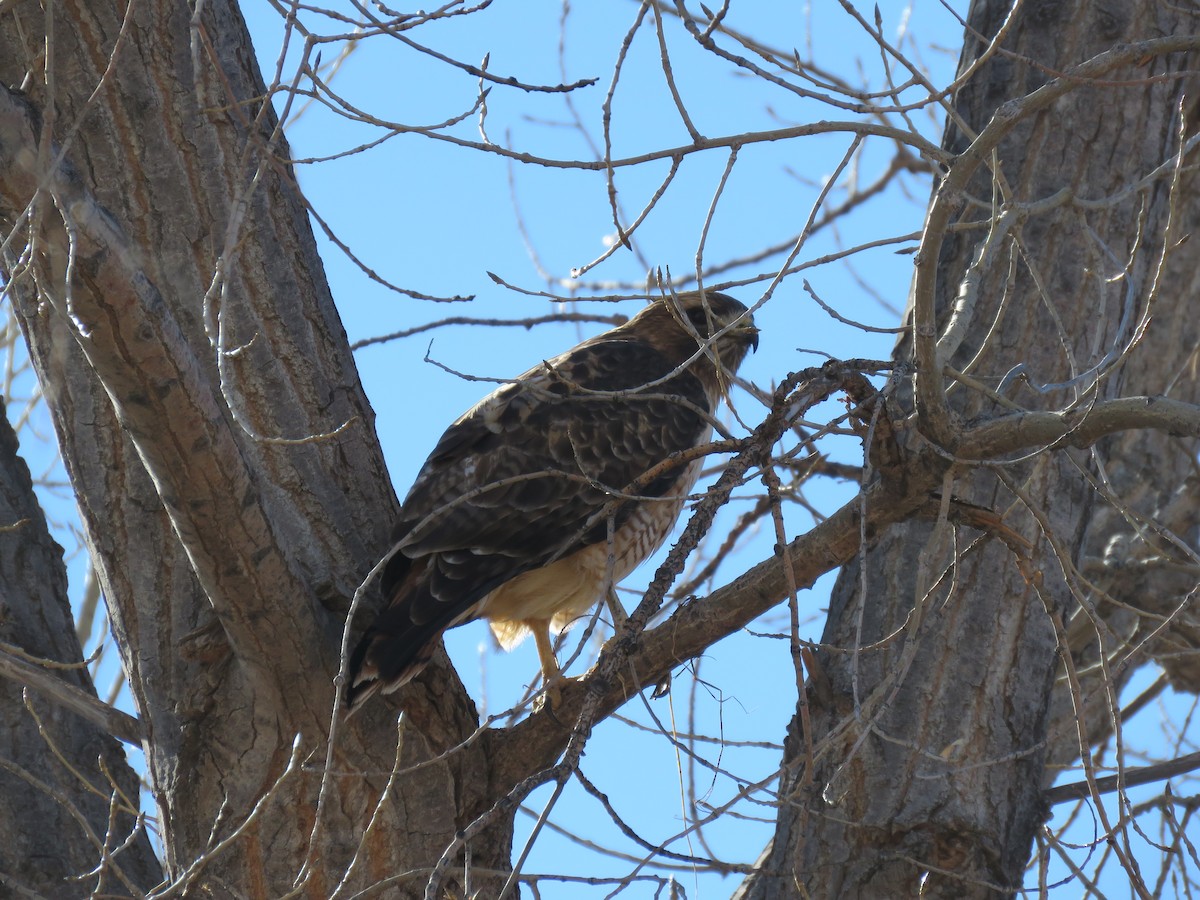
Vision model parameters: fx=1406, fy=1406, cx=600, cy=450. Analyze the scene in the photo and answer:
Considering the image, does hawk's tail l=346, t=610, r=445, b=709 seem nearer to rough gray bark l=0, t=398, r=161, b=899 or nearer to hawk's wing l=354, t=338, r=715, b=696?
hawk's wing l=354, t=338, r=715, b=696

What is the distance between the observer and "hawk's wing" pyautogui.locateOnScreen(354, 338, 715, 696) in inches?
138

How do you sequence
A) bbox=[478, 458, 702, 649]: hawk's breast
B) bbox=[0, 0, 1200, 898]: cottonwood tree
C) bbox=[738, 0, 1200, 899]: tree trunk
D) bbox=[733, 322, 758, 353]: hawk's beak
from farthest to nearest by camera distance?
bbox=[733, 322, 758, 353]: hawk's beak < bbox=[478, 458, 702, 649]: hawk's breast < bbox=[738, 0, 1200, 899]: tree trunk < bbox=[0, 0, 1200, 898]: cottonwood tree

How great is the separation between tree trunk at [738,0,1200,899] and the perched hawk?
2.31ft

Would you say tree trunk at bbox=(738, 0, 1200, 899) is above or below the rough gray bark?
above

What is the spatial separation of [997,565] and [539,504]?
132 centimetres

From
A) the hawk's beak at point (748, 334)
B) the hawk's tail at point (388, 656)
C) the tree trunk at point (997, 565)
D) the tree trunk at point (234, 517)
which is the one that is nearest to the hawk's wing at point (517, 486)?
the hawk's tail at point (388, 656)

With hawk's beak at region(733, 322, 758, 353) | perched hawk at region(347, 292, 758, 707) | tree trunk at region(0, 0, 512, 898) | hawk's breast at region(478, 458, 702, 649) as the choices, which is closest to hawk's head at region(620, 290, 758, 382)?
hawk's beak at region(733, 322, 758, 353)

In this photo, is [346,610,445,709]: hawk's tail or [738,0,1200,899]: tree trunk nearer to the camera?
[346,610,445,709]: hawk's tail

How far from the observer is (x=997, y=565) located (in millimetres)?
3893

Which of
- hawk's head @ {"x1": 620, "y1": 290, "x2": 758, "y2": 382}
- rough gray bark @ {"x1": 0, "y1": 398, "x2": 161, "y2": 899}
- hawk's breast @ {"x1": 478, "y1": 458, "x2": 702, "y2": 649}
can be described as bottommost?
rough gray bark @ {"x1": 0, "y1": 398, "x2": 161, "y2": 899}

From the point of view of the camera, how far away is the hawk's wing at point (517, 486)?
3.51 metres

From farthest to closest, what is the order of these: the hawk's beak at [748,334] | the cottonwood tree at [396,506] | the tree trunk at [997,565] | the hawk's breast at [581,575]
A: the hawk's beak at [748,334], the hawk's breast at [581,575], the tree trunk at [997,565], the cottonwood tree at [396,506]

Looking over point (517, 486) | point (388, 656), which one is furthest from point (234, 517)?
point (517, 486)

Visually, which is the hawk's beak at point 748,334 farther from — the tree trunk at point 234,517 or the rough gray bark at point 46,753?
→ the rough gray bark at point 46,753
